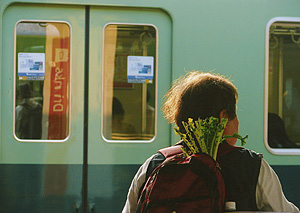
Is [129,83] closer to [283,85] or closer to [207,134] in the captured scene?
[283,85]

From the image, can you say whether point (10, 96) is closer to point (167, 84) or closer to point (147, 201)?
point (167, 84)

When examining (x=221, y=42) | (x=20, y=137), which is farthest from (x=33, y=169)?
(x=221, y=42)

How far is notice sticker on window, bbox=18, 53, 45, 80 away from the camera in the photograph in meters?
3.56

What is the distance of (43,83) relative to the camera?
11.8ft

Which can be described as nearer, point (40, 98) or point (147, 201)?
point (147, 201)

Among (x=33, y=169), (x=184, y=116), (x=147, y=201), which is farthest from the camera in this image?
(x=33, y=169)

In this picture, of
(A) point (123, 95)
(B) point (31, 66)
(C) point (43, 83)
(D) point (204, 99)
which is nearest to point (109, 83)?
(A) point (123, 95)

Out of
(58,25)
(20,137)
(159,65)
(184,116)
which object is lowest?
(20,137)

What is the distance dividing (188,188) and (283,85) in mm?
2348

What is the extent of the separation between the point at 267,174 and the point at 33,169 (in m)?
2.26

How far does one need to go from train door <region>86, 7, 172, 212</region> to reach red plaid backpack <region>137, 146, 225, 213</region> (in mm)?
1903

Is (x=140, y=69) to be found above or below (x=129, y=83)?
above

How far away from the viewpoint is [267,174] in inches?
68.0

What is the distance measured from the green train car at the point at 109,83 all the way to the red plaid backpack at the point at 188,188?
75.4 inches
